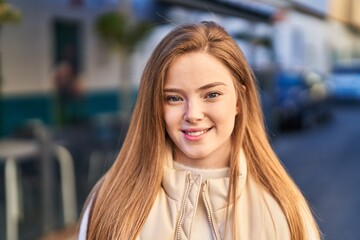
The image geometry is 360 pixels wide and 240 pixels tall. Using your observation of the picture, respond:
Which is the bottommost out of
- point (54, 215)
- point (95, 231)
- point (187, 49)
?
point (54, 215)

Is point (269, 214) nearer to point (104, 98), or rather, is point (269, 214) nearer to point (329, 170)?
point (329, 170)

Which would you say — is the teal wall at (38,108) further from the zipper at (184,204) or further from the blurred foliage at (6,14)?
the zipper at (184,204)

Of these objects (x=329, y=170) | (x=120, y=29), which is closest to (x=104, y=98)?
(x=120, y=29)

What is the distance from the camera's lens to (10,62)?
7262 mm

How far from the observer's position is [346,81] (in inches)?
699

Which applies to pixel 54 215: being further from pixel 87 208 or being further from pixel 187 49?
pixel 187 49

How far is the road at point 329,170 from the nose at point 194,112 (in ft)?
4.74

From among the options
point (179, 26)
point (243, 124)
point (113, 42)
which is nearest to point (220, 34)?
point (179, 26)

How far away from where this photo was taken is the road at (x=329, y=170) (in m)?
4.83

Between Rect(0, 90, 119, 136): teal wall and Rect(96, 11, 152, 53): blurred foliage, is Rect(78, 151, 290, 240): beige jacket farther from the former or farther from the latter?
Rect(0, 90, 119, 136): teal wall

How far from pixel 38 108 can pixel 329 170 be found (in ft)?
13.6

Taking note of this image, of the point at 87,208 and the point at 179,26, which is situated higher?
the point at 179,26

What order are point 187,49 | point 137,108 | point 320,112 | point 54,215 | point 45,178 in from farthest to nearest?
point 320,112 < point 54,215 < point 45,178 < point 137,108 < point 187,49

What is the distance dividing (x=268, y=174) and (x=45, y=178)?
9.77ft
